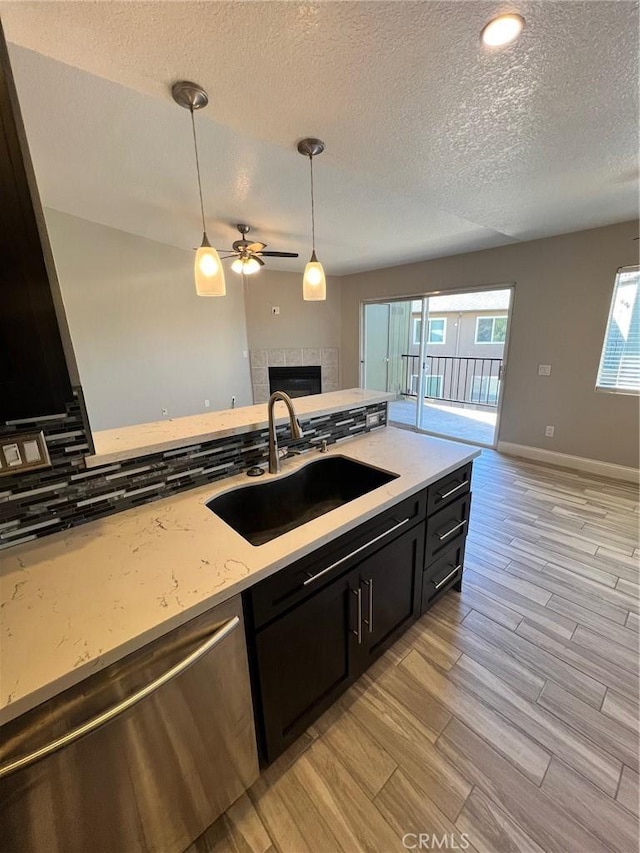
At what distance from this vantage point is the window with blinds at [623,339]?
122 inches

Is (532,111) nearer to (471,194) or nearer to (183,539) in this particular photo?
(471,194)

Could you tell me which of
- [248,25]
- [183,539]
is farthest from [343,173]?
[183,539]

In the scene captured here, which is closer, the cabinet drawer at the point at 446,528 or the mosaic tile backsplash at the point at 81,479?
the mosaic tile backsplash at the point at 81,479

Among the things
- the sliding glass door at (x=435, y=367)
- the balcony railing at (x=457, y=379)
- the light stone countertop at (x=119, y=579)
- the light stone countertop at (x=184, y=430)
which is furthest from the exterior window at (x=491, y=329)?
the light stone countertop at (x=119, y=579)

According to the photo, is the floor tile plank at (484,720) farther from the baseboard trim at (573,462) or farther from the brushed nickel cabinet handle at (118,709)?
the baseboard trim at (573,462)

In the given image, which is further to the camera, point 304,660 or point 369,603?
point 369,603

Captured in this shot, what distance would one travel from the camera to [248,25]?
1020mm

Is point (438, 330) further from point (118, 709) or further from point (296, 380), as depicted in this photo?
point (118, 709)

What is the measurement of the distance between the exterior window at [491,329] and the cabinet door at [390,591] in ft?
27.6

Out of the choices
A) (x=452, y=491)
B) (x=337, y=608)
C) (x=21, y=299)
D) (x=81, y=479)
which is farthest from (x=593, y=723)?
(x=21, y=299)

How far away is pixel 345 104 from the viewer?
1374mm

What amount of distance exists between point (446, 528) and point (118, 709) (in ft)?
4.88

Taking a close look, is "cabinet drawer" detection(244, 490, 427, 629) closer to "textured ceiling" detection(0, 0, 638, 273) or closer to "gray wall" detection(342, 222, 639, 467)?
"textured ceiling" detection(0, 0, 638, 273)

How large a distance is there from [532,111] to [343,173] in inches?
47.2
